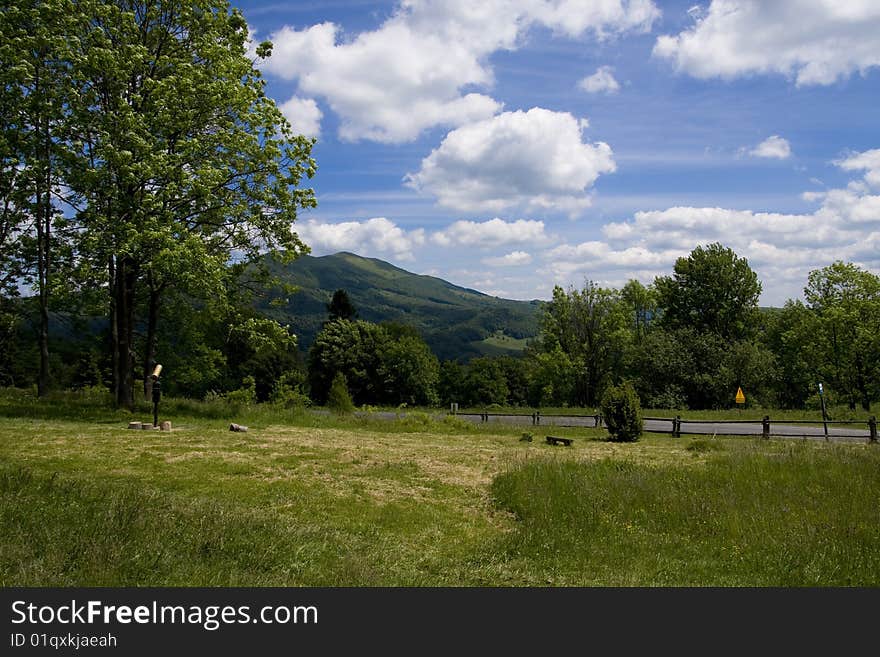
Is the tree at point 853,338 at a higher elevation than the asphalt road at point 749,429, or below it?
higher

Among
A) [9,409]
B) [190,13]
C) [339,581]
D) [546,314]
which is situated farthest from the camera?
[546,314]

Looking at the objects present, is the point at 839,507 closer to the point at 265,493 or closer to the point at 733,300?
the point at 265,493

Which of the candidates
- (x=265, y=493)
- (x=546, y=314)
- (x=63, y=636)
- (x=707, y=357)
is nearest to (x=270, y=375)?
(x=546, y=314)

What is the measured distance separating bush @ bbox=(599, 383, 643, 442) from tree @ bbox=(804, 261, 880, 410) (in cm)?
3679

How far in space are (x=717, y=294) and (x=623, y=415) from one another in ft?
164

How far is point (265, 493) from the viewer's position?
39.6 feet

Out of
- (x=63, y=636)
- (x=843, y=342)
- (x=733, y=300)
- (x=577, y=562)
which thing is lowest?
(x=577, y=562)

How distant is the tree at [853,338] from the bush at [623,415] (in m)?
36.8

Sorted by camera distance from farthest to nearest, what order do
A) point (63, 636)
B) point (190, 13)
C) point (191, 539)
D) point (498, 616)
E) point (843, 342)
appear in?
1. point (843, 342)
2. point (190, 13)
3. point (191, 539)
4. point (498, 616)
5. point (63, 636)

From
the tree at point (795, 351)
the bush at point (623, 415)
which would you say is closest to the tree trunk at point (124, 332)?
the bush at point (623, 415)

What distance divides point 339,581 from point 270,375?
92458 millimetres

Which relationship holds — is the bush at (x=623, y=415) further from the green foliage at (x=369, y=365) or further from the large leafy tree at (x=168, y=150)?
the green foliage at (x=369, y=365)

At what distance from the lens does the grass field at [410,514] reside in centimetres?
746

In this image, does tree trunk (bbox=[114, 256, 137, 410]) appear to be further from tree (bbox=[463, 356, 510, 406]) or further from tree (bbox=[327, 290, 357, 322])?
tree (bbox=[463, 356, 510, 406])
